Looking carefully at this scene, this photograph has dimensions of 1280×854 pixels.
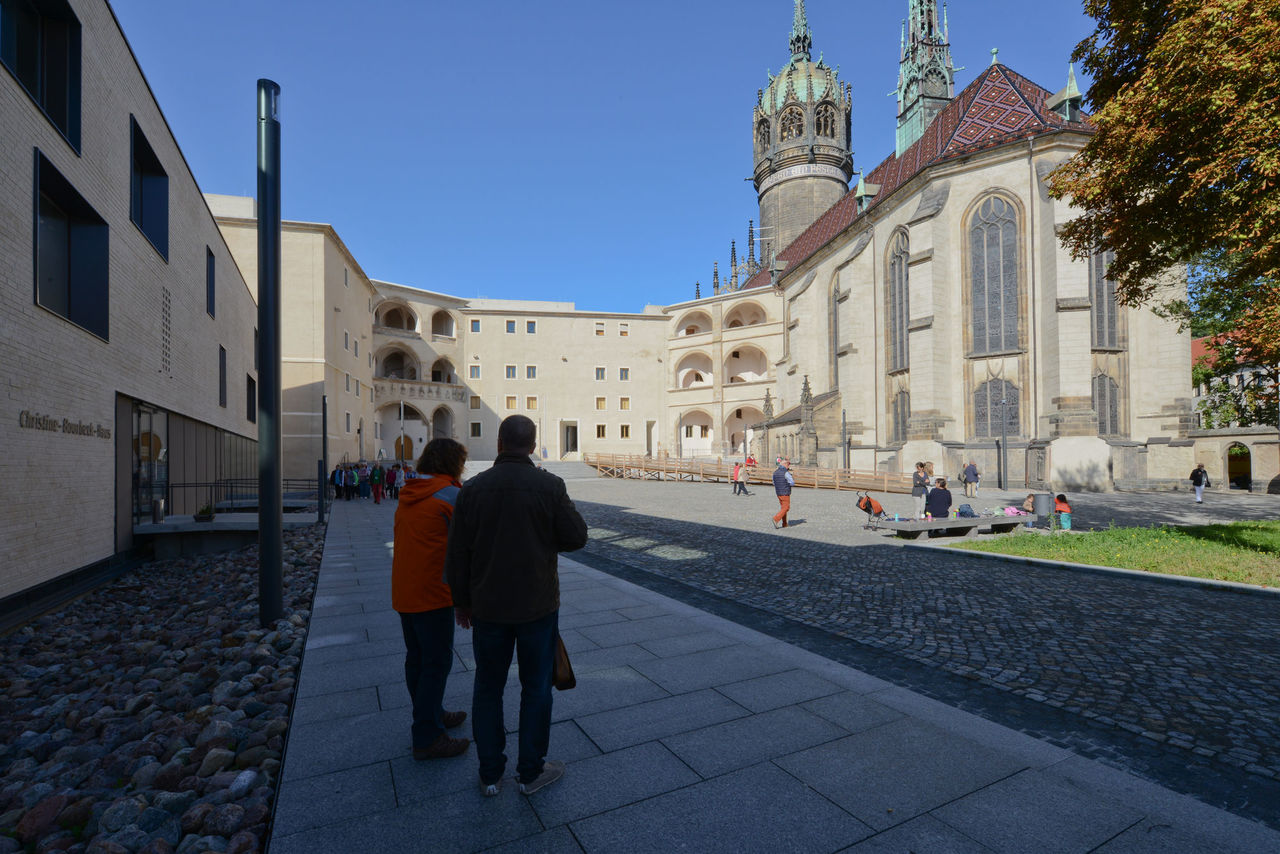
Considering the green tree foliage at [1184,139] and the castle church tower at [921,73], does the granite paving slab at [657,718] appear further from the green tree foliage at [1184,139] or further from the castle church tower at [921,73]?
the castle church tower at [921,73]

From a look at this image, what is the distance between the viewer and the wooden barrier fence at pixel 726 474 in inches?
1028

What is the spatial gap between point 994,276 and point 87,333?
32.0 meters

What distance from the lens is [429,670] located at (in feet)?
10.6

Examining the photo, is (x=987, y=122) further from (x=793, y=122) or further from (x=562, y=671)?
(x=562, y=671)

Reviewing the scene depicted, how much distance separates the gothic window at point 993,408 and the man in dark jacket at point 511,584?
29552 mm

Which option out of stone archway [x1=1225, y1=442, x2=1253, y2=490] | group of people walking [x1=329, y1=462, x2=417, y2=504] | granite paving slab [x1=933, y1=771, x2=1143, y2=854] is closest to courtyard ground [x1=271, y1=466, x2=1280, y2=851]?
granite paving slab [x1=933, y1=771, x2=1143, y2=854]

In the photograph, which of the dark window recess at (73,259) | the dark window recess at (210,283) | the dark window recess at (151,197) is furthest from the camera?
the dark window recess at (210,283)

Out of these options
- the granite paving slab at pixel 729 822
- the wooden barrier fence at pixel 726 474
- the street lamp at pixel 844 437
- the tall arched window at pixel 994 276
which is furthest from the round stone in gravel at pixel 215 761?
the street lamp at pixel 844 437

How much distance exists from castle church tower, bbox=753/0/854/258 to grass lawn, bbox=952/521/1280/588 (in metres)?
51.4

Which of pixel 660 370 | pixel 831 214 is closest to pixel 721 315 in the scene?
pixel 660 370

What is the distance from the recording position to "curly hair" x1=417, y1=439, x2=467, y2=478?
11.2 feet

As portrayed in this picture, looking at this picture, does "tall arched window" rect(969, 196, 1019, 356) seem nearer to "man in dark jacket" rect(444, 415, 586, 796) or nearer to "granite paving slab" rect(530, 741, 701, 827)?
"granite paving slab" rect(530, 741, 701, 827)

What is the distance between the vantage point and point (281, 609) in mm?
6234

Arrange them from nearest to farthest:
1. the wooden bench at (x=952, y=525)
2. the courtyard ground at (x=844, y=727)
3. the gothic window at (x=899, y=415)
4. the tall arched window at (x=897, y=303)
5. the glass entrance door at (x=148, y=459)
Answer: the courtyard ground at (x=844, y=727), the glass entrance door at (x=148, y=459), the wooden bench at (x=952, y=525), the gothic window at (x=899, y=415), the tall arched window at (x=897, y=303)
